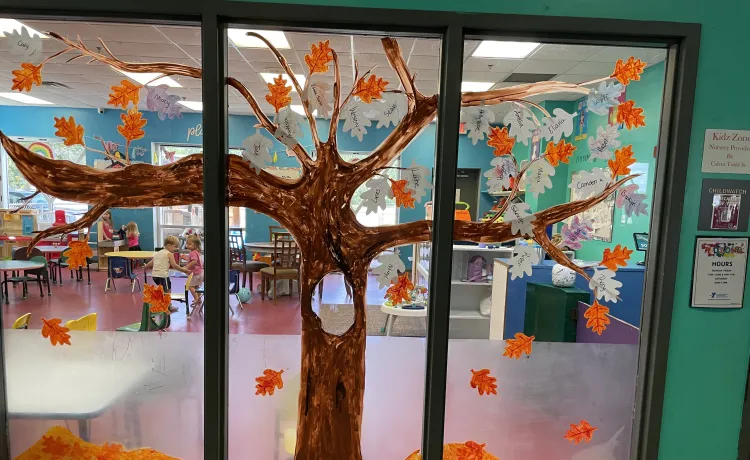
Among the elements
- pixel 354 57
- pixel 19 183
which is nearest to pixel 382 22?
pixel 354 57

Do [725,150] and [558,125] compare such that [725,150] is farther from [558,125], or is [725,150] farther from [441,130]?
[441,130]

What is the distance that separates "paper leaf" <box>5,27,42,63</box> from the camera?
139cm

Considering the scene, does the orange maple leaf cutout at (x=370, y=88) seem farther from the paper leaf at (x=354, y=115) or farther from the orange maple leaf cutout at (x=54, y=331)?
the orange maple leaf cutout at (x=54, y=331)

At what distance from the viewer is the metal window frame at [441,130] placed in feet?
4.33

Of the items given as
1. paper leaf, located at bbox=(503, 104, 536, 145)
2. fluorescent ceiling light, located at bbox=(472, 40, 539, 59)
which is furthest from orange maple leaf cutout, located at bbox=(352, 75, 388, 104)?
paper leaf, located at bbox=(503, 104, 536, 145)

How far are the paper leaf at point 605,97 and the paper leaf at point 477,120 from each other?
410 millimetres

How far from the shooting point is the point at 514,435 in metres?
1.68

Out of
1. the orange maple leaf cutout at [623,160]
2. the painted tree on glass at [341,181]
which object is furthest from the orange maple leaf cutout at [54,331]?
the orange maple leaf cutout at [623,160]

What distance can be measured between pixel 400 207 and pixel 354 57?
0.61 metres

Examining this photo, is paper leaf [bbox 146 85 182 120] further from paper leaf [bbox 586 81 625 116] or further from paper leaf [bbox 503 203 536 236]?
paper leaf [bbox 586 81 625 116]

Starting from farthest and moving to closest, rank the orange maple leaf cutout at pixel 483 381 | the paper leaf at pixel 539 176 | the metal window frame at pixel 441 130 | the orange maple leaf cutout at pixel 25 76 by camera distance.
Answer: the orange maple leaf cutout at pixel 483 381, the paper leaf at pixel 539 176, the orange maple leaf cutout at pixel 25 76, the metal window frame at pixel 441 130

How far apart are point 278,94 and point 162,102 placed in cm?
46

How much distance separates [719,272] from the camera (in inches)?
58.6

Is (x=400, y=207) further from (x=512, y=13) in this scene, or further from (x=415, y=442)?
(x=415, y=442)
